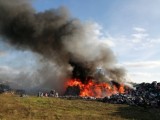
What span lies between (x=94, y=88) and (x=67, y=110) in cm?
2745

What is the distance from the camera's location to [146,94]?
67.4 m

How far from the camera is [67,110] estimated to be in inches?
1994

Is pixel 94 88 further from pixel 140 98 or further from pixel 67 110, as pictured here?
pixel 67 110

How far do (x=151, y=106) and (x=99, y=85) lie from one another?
22.7 metres

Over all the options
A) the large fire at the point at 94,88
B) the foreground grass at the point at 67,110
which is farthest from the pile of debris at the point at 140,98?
the large fire at the point at 94,88

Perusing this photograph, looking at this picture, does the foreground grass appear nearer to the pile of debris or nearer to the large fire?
the pile of debris

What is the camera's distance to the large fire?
75762 millimetres

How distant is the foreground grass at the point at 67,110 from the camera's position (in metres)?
44.8

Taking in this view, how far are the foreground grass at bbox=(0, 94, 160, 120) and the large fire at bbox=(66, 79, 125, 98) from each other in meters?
16.6

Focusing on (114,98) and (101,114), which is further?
(114,98)

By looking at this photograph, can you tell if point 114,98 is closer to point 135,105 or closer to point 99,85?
point 135,105

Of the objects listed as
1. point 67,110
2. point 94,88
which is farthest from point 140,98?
point 94,88

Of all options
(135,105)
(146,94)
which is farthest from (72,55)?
(135,105)

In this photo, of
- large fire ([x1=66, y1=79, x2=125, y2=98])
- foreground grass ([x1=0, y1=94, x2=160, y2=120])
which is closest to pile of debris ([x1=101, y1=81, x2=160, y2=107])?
foreground grass ([x1=0, y1=94, x2=160, y2=120])
